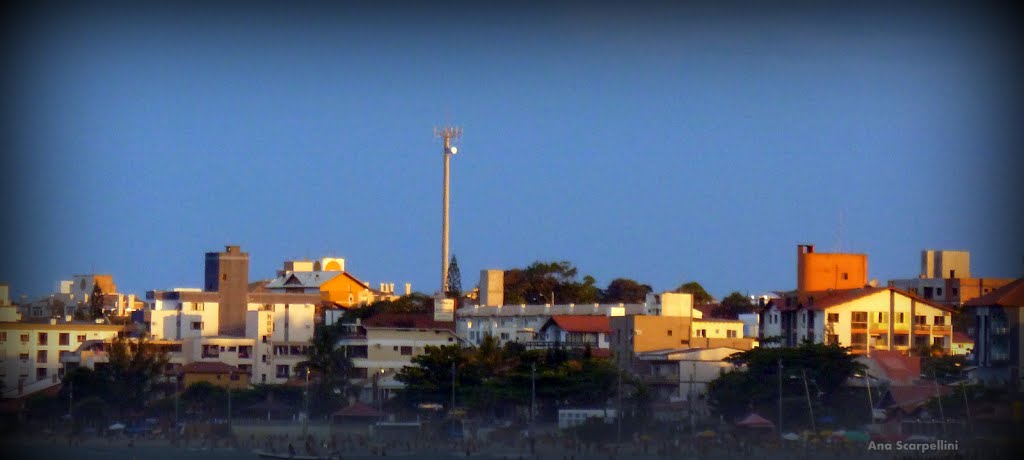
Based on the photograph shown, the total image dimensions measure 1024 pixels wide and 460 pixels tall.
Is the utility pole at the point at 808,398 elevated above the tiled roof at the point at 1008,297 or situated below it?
below

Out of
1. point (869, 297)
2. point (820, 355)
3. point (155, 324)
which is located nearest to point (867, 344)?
point (869, 297)

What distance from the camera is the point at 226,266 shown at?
66.7 m

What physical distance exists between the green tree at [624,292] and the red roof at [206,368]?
22.1 m

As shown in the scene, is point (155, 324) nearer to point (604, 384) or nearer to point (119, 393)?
point (119, 393)

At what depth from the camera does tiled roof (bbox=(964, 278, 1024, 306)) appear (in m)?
47.3

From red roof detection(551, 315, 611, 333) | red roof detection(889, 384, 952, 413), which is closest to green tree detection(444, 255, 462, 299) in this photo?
red roof detection(551, 315, 611, 333)

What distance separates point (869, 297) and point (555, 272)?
20.4m

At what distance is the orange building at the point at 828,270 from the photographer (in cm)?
6028

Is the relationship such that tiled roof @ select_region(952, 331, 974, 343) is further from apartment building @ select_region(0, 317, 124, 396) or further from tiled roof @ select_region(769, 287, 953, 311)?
apartment building @ select_region(0, 317, 124, 396)

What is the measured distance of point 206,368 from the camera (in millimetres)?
58062

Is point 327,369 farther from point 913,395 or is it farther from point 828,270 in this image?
point 913,395

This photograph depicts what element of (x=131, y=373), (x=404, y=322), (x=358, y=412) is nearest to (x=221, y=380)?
(x=131, y=373)

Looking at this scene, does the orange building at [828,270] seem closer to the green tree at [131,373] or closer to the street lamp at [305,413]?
the street lamp at [305,413]

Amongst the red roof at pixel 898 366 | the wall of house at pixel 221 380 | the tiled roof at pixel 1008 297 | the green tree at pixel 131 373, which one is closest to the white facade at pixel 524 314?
the wall of house at pixel 221 380
